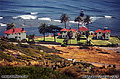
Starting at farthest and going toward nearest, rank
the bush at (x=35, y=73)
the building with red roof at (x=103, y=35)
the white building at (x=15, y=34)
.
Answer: the building with red roof at (x=103, y=35)
the white building at (x=15, y=34)
the bush at (x=35, y=73)

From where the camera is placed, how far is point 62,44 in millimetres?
88312

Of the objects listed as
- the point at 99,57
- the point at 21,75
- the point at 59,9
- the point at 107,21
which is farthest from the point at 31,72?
the point at 59,9

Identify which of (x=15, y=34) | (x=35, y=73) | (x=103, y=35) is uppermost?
(x=15, y=34)

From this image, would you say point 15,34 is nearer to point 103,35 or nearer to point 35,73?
point 103,35

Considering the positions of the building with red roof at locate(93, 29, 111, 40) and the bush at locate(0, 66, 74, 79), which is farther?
the building with red roof at locate(93, 29, 111, 40)

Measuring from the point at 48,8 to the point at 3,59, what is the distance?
514 feet

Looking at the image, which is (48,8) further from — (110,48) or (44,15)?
(110,48)

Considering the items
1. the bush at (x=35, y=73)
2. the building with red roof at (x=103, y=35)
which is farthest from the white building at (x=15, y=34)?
the bush at (x=35, y=73)

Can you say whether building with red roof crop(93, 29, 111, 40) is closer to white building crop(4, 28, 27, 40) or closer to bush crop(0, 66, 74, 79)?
white building crop(4, 28, 27, 40)

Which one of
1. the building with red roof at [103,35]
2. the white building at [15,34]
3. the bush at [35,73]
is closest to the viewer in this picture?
the bush at [35,73]

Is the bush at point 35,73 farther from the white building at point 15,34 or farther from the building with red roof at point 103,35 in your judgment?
the building with red roof at point 103,35

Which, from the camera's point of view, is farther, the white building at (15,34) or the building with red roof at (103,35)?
the building with red roof at (103,35)

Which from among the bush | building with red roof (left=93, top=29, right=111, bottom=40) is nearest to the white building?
building with red roof (left=93, top=29, right=111, bottom=40)

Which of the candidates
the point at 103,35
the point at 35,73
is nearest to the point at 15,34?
the point at 103,35
